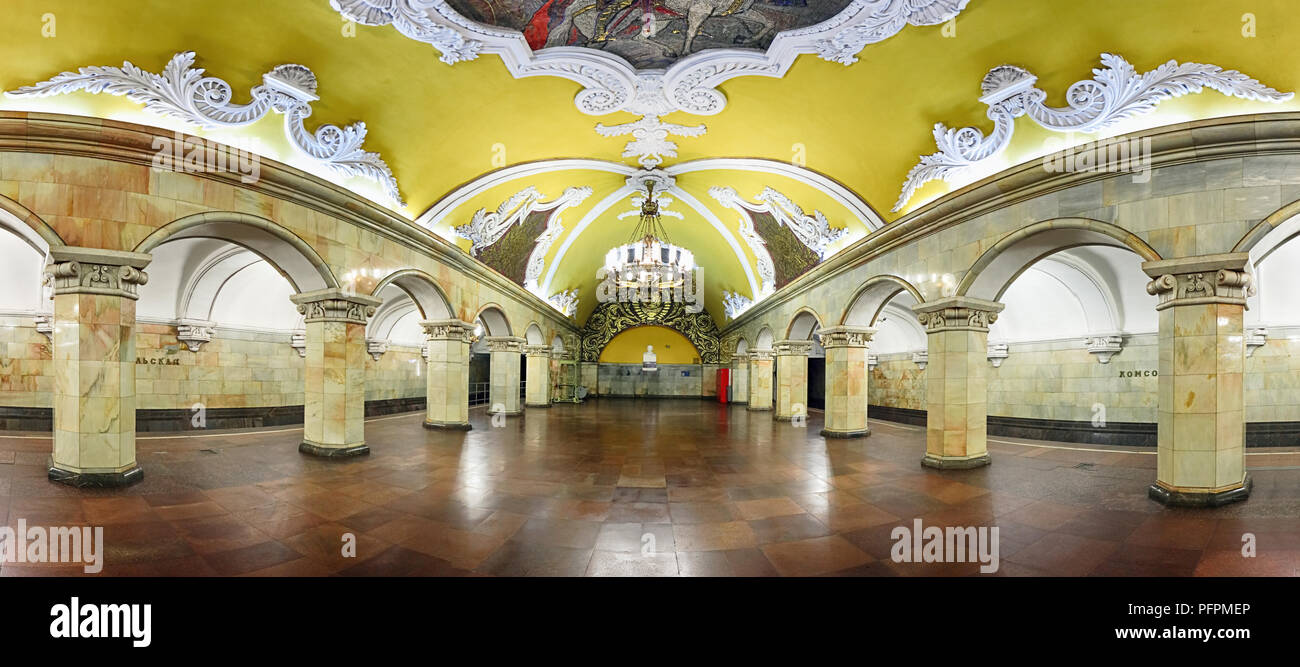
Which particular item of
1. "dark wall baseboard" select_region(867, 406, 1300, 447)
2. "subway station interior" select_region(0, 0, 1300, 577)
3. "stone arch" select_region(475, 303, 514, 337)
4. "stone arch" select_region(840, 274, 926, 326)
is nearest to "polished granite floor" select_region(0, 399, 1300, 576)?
"subway station interior" select_region(0, 0, 1300, 577)

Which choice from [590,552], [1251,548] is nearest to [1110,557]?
[1251,548]

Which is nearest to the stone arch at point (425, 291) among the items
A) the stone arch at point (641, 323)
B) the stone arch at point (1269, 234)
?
the stone arch at point (1269, 234)

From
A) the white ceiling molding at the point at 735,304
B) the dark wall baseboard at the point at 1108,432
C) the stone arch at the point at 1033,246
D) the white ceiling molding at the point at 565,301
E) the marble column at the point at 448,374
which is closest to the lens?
the stone arch at the point at 1033,246

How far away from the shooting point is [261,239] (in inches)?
233

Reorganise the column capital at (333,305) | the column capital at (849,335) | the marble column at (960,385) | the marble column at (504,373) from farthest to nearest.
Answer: the marble column at (504,373), the column capital at (849,335), the column capital at (333,305), the marble column at (960,385)

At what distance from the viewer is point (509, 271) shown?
11539 millimetres

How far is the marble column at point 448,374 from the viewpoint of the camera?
29.6 ft

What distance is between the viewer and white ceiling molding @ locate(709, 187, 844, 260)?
9062 millimetres

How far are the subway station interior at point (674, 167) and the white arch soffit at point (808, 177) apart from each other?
7 cm

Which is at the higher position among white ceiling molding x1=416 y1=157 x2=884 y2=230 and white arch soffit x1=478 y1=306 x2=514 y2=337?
white ceiling molding x1=416 y1=157 x2=884 y2=230

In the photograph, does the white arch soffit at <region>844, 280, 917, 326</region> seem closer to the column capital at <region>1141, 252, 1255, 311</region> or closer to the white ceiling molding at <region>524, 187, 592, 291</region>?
the column capital at <region>1141, 252, 1255, 311</region>

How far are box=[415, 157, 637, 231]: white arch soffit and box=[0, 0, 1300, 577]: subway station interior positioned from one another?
0.07 m

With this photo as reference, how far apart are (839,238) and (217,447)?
35.2ft

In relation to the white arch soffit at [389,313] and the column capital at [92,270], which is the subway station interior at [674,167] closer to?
the column capital at [92,270]
